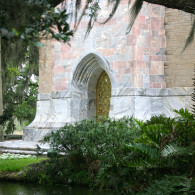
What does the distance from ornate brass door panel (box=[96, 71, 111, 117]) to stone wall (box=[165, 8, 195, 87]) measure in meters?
2.83

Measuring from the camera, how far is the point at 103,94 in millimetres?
15984

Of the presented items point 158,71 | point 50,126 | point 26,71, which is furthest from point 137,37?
point 26,71

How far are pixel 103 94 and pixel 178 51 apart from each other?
3.70 m

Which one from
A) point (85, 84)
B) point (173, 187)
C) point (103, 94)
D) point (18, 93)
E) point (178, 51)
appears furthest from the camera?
point (18, 93)

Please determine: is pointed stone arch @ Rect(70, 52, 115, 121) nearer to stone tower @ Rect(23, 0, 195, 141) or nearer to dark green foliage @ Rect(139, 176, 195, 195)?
stone tower @ Rect(23, 0, 195, 141)

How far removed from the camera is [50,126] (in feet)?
50.1

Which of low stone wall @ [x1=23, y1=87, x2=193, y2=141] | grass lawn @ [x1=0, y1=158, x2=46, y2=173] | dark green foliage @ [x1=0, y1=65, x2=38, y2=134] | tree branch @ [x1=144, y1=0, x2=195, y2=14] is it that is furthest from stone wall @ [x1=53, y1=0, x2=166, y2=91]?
tree branch @ [x1=144, y1=0, x2=195, y2=14]

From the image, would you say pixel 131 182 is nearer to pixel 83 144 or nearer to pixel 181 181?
pixel 181 181

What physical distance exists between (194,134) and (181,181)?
103 centimetres

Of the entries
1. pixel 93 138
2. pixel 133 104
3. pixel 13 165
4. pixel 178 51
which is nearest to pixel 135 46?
pixel 178 51

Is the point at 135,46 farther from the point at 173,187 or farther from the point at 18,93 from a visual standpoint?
the point at 173,187

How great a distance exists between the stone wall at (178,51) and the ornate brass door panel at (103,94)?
112 inches

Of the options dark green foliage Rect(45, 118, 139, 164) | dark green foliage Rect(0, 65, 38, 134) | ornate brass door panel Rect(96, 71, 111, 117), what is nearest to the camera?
dark green foliage Rect(45, 118, 139, 164)

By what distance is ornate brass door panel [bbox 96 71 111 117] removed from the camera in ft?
52.1
